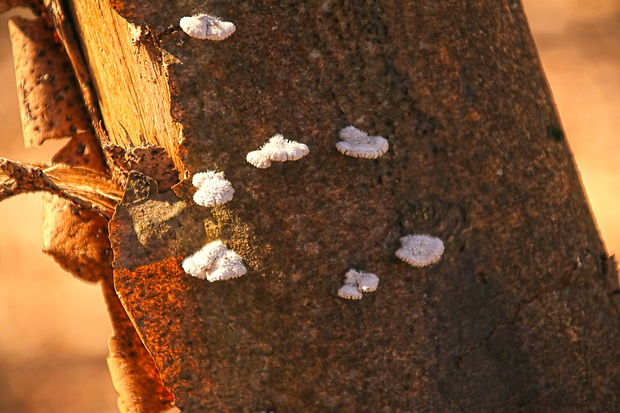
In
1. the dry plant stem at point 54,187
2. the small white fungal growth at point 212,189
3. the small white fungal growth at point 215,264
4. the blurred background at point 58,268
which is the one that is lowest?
the blurred background at point 58,268

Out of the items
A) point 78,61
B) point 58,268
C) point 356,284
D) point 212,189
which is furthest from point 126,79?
point 58,268

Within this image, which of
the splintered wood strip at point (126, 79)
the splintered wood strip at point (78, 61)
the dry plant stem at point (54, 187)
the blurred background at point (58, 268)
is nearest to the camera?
the splintered wood strip at point (126, 79)

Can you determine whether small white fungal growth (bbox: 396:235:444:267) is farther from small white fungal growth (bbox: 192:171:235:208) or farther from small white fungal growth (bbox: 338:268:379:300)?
small white fungal growth (bbox: 192:171:235:208)

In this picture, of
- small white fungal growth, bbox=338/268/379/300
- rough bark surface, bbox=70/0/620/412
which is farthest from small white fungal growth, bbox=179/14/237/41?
small white fungal growth, bbox=338/268/379/300

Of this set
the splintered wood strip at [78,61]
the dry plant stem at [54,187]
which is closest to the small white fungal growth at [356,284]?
the dry plant stem at [54,187]

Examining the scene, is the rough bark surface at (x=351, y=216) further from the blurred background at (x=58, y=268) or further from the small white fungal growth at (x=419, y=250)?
the blurred background at (x=58, y=268)

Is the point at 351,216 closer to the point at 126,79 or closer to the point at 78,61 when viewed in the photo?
the point at 126,79

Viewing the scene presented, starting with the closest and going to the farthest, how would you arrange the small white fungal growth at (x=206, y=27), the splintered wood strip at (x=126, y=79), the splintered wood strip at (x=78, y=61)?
1. the small white fungal growth at (x=206, y=27)
2. the splintered wood strip at (x=126, y=79)
3. the splintered wood strip at (x=78, y=61)
